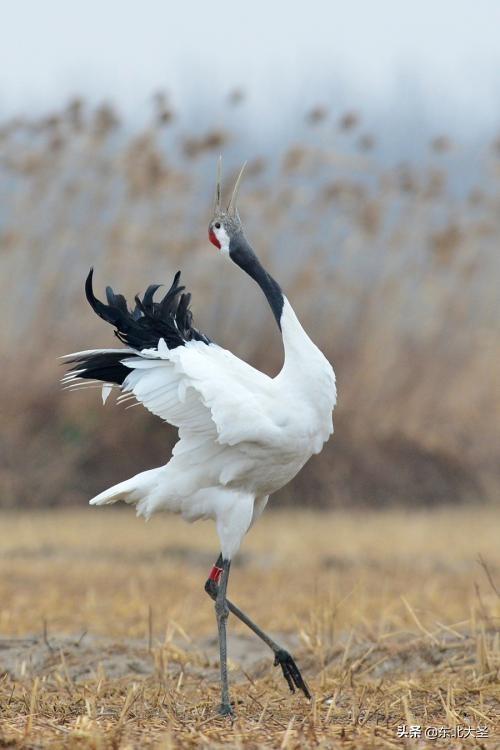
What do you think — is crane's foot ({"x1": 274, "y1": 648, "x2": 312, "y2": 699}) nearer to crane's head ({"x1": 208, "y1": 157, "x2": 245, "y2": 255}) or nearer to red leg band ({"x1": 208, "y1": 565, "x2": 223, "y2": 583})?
red leg band ({"x1": 208, "y1": 565, "x2": 223, "y2": 583})

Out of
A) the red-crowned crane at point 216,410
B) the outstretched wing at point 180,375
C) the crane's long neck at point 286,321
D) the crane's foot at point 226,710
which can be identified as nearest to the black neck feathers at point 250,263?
the crane's long neck at point 286,321

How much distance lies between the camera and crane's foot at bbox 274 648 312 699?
4.75 metres

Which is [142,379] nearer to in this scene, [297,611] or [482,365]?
[297,611]

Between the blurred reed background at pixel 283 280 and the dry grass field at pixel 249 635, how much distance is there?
616 millimetres

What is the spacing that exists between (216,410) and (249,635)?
7.61 feet

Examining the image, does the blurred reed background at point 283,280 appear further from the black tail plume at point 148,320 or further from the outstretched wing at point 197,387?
the outstretched wing at point 197,387

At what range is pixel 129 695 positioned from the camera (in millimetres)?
4039

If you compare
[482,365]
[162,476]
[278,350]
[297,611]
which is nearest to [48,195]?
[278,350]

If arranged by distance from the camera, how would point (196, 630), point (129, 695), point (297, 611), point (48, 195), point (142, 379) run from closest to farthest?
point (129, 695) → point (142, 379) → point (196, 630) → point (297, 611) → point (48, 195)

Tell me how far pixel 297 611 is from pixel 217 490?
2.52 m

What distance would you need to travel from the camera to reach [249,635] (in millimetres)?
6457

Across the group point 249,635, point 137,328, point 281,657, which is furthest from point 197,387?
point 249,635

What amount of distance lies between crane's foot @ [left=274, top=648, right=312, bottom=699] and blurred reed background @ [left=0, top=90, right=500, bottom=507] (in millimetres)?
6313

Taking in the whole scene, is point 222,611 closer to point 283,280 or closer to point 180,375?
point 180,375
